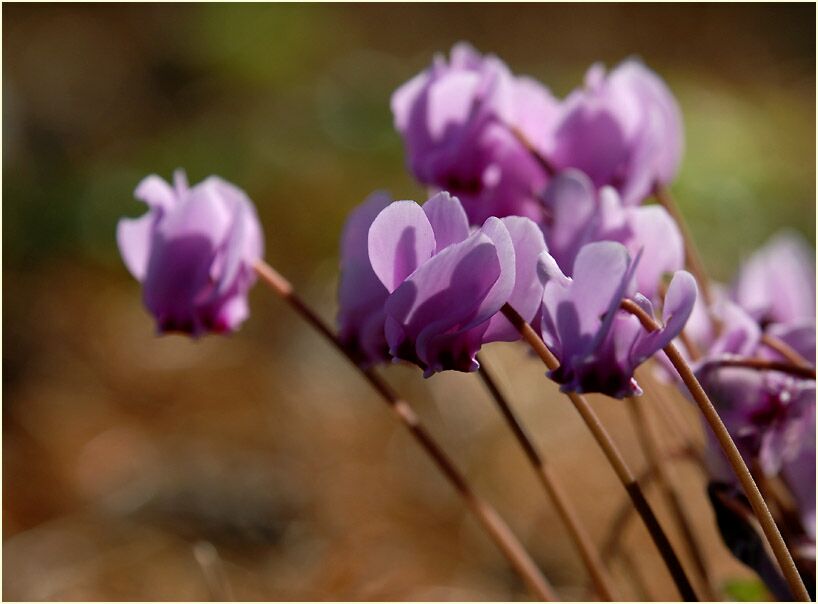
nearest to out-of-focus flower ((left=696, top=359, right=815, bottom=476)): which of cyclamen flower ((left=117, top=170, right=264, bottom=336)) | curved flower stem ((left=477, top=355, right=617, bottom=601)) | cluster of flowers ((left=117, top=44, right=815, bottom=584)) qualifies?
cluster of flowers ((left=117, top=44, right=815, bottom=584))

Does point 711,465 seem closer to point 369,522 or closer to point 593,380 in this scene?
point 593,380

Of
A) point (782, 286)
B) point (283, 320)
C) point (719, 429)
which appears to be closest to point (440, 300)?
point (719, 429)

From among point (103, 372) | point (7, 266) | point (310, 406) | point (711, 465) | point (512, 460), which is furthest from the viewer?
point (7, 266)

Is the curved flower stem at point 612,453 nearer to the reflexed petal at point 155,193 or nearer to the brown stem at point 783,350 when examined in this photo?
the brown stem at point 783,350

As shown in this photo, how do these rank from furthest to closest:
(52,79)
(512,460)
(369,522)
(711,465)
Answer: (52,79) < (512,460) < (369,522) < (711,465)

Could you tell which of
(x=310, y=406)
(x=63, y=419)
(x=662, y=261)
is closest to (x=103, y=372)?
(x=63, y=419)

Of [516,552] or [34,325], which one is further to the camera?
[34,325]

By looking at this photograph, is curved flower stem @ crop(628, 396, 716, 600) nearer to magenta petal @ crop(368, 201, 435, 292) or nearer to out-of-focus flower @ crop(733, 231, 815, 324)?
out-of-focus flower @ crop(733, 231, 815, 324)
